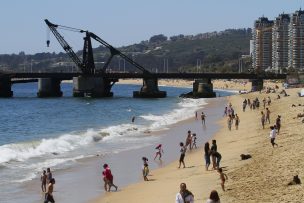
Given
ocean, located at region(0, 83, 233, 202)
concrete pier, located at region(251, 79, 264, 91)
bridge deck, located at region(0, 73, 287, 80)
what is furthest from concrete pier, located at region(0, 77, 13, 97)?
ocean, located at region(0, 83, 233, 202)

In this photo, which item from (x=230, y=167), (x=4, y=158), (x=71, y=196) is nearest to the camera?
(x=71, y=196)

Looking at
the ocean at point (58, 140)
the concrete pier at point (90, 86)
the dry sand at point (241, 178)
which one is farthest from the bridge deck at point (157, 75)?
the dry sand at point (241, 178)

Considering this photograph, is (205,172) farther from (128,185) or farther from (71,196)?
(71,196)

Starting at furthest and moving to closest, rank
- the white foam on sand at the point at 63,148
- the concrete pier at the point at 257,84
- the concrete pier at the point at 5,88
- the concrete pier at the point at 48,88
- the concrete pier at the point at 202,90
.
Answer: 1. the concrete pier at the point at 5,88
2. the concrete pier at the point at 48,88
3. the concrete pier at the point at 257,84
4. the concrete pier at the point at 202,90
5. the white foam on sand at the point at 63,148

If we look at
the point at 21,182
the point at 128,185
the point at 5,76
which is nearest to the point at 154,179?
the point at 128,185

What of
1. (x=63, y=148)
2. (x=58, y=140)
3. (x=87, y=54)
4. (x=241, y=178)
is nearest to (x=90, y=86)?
(x=87, y=54)

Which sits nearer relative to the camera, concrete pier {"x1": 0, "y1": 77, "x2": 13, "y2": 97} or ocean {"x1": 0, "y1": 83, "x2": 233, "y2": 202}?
ocean {"x1": 0, "y1": 83, "x2": 233, "y2": 202}

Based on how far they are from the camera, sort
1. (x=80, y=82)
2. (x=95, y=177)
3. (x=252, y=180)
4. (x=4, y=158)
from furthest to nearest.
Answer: (x=80, y=82)
(x=4, y=158)
(x=95, y=177)
(x=252, y=180)

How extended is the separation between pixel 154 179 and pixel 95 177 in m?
3.13

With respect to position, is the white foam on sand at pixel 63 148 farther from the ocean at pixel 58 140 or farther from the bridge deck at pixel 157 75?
the bridge deck at pixel 157 75

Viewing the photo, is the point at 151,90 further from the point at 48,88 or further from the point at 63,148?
the point at 63,148

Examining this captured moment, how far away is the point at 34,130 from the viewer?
56.0 metres

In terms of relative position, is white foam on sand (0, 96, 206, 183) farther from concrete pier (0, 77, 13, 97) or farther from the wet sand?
concrete pier (0, 77, 13, 97)

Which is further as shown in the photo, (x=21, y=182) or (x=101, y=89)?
(x=101, y=89)
